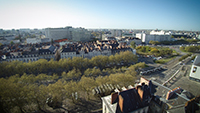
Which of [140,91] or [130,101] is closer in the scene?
[130,101]

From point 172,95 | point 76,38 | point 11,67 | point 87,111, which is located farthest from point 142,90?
point 76,38

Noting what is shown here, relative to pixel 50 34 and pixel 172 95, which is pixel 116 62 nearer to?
pixel 172 95

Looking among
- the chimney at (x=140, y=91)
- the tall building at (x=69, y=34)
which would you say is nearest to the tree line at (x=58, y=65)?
the chimney at (x=140, y=91)

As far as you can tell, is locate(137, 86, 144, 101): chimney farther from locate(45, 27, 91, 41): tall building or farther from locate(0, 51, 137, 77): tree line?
locate(45, 27, 91, 41): tall building

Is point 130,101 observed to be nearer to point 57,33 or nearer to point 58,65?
point 58,65

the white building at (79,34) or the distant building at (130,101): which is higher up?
the white building at (79,34)

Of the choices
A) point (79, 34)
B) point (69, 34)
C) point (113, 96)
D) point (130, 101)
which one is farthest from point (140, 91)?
point (69, 34)

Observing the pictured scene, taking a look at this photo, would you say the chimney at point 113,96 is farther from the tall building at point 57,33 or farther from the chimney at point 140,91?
the tall building at point 57,33

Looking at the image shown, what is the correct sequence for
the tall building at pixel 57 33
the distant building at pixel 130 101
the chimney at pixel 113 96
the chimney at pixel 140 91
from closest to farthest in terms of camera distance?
the distant building at pixel 130 101 < the chimney at pixel 113 96 < the chimney at pixel 140 91 < the tall building at pixel 57 33
